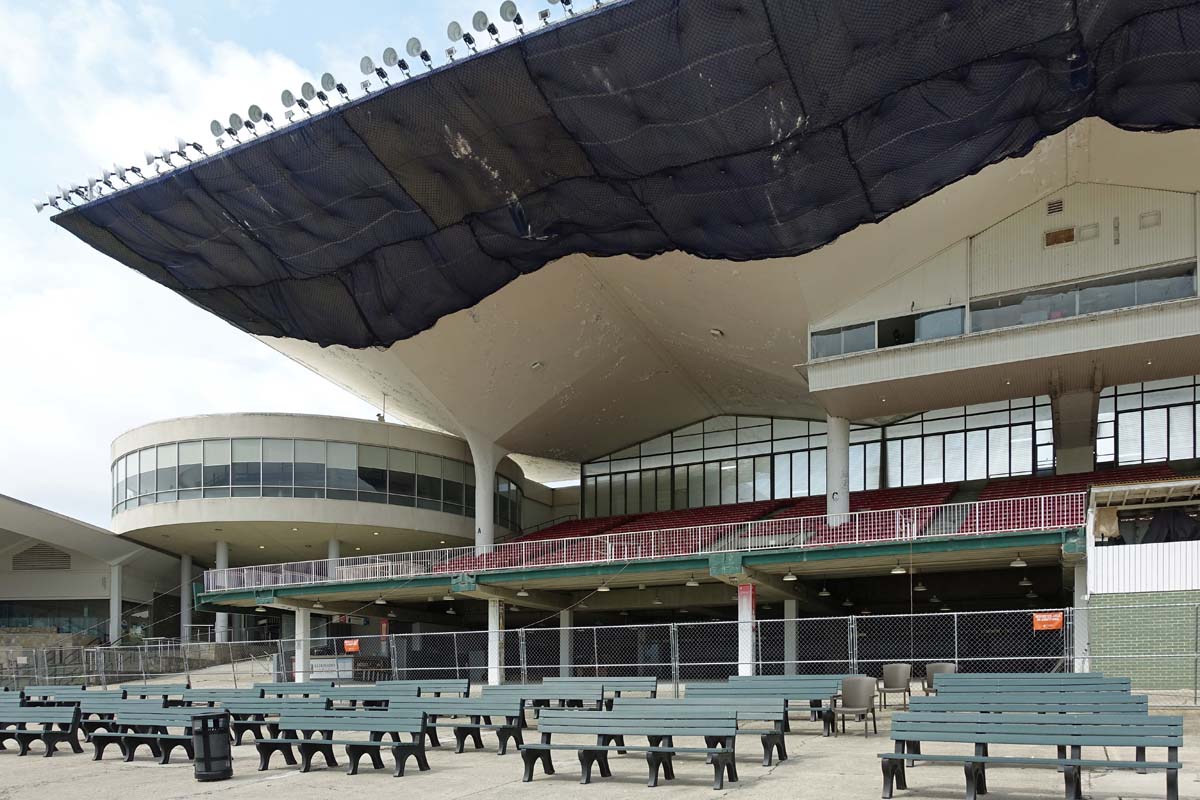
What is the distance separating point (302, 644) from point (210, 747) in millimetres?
22010

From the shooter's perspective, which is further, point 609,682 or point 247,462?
point 247,462

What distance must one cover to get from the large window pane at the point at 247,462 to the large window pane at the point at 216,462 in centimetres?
34

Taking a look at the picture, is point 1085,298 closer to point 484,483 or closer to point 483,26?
point 483,26

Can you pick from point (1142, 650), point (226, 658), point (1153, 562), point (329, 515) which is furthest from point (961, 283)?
point (226, 658)

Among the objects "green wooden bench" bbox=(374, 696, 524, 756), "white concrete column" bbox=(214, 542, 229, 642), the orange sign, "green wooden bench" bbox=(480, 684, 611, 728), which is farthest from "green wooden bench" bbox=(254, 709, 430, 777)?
"white concrete column" bbox=(214, 542, 229, 642)

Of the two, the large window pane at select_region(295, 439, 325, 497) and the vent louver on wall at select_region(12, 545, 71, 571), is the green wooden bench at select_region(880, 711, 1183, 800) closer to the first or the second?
the large window pane at select_region(295, 439, 325, 497)

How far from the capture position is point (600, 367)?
36938 mm

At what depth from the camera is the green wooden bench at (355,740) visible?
14.2m

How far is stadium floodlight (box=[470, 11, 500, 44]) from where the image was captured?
22.0 meters

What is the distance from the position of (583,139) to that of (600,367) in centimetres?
1389

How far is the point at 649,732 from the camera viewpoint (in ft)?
41.6

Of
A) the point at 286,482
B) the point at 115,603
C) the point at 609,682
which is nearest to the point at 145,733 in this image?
the point at 609,682

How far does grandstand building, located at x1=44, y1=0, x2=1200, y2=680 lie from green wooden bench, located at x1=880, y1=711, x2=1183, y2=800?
1335 cm

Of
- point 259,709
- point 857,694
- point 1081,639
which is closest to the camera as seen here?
point 857,694
